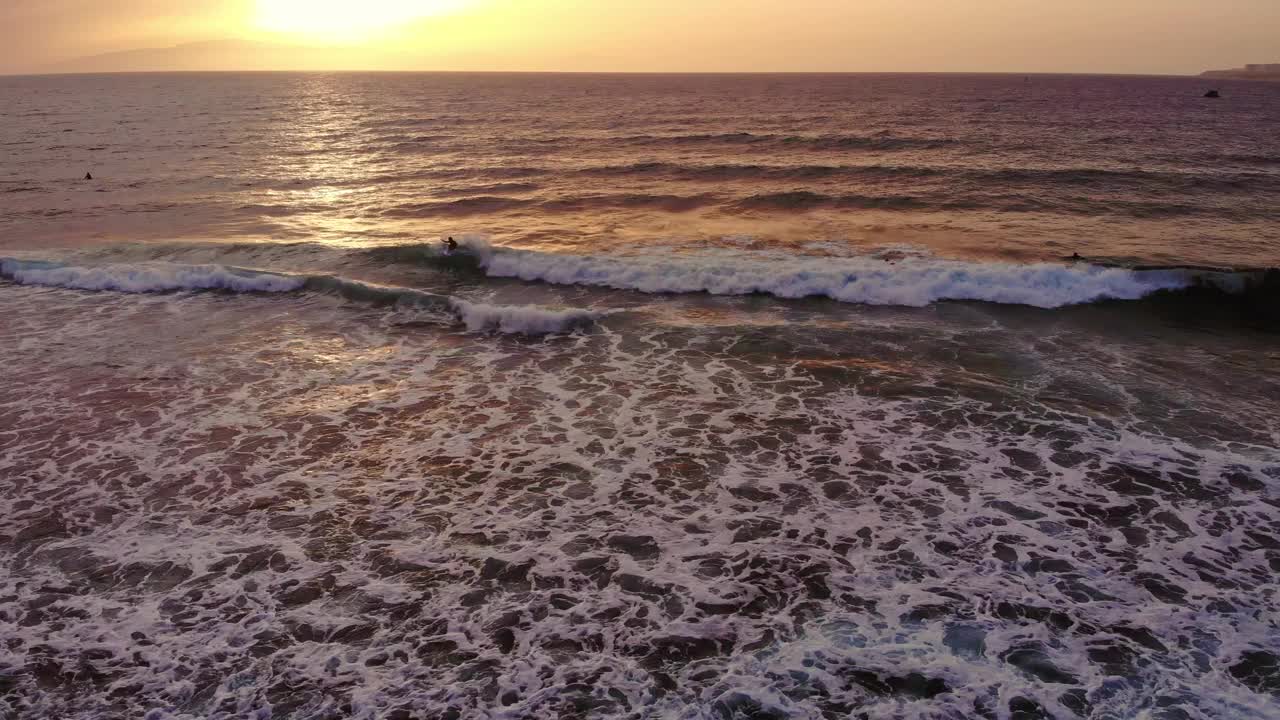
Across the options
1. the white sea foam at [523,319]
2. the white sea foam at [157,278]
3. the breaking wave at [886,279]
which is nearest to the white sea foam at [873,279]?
the breaking wave at [886,279]

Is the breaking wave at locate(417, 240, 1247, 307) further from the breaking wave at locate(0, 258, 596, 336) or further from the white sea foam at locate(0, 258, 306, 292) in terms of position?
the white sea foam at locate(0, 258, 306, 292)

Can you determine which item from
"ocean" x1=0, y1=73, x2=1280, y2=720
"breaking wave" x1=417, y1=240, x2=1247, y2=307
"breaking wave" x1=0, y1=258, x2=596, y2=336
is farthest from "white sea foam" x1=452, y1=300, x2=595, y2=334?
"breaking wave" x1=417, y1=240, x2=1247, y2=307

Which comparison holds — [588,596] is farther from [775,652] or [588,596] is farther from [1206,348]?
[1206,348]

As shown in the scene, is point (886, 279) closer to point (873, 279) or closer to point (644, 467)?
point (873, 279)

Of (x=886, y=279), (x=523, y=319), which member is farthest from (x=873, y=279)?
(x=523, y=319)

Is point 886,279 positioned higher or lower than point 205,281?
higher
